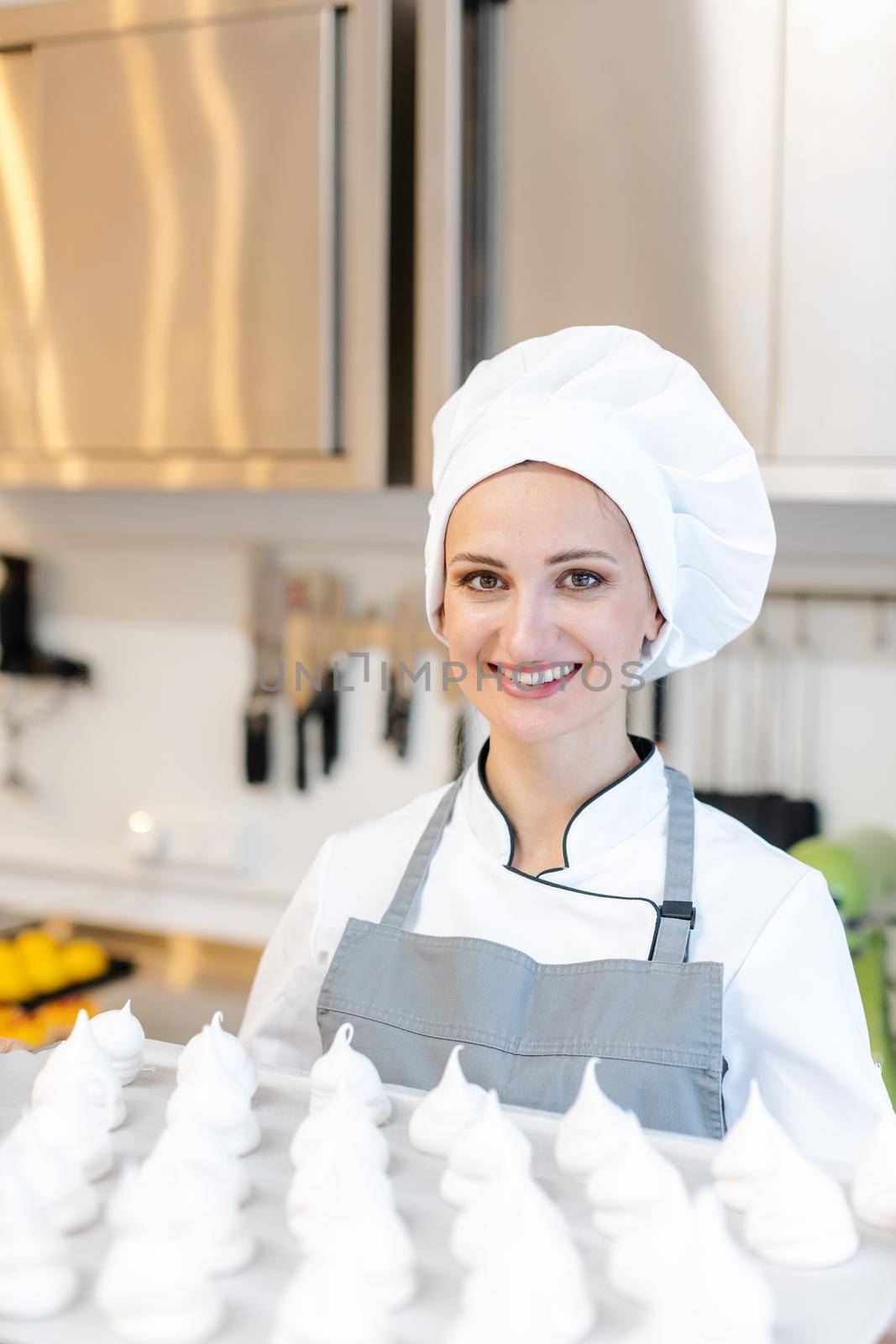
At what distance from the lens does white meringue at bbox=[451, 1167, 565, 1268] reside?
726mm

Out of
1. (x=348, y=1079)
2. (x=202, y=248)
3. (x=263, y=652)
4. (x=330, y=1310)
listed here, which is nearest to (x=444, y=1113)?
(x=348, y=1079)

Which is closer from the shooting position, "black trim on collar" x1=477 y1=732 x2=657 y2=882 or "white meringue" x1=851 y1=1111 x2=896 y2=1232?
"white meringue" x1=851 y1=1111 x2=896 y2=1232

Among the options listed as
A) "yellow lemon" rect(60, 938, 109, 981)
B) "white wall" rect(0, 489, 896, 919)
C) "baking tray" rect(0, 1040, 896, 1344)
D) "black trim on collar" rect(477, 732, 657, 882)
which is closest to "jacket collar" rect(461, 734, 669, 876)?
"black trim on collar" rect(477, 732, 657, 882)

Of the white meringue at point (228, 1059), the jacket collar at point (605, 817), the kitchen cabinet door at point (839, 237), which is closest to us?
Result: the white meringue at point (228, 1059)

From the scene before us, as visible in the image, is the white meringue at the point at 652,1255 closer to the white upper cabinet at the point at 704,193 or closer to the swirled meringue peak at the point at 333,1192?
the swirled meringue peak at the point at 333,1192

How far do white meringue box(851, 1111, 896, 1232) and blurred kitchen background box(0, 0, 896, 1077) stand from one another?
3.31 feet

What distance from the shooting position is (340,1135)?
0.85 m

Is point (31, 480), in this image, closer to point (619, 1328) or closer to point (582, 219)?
point (582, 219)

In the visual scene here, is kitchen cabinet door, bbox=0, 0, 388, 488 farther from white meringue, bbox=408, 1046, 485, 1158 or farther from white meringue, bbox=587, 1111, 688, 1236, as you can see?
white meringue, bbox=587, 1111, 688, 1236

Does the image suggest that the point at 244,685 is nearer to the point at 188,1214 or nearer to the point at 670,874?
the point at 670,874

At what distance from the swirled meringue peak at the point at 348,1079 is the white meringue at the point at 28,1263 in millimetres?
269

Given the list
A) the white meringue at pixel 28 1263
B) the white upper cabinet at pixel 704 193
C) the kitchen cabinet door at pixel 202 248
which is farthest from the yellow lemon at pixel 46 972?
the white meringue at pixel 28 1263

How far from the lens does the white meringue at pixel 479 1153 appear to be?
0.84 m

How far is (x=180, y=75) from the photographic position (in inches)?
78.7
